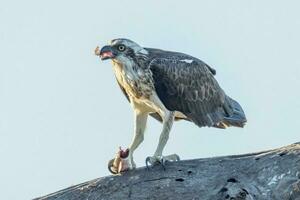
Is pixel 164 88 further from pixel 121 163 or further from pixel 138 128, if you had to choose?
pixel 121 163

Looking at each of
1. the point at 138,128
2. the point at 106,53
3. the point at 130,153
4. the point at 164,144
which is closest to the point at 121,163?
the point at 130,153

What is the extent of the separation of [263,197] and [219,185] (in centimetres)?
59

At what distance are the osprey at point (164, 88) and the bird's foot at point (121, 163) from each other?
308 mm

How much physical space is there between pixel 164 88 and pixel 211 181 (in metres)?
2.94

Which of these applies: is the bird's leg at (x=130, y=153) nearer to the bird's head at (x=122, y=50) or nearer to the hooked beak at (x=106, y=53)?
the bird's head at (x=122, y=50)

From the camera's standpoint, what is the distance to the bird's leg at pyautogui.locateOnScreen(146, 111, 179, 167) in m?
13.4

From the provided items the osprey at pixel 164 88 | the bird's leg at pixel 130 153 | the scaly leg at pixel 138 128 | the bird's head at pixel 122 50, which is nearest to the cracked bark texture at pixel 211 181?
the bird's leg at pixel 130 153

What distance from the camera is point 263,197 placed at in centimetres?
1189

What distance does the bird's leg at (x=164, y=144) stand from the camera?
1336 centimetres

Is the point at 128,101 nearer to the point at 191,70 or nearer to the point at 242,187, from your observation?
the point at 191,70

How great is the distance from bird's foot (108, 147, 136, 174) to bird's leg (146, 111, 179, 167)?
0.29 meters

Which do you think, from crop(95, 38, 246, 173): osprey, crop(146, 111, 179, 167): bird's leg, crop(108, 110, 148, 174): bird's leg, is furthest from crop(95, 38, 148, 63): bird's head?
crop(146, 111, 179, 167): bird's leg

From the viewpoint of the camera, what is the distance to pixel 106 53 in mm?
14602

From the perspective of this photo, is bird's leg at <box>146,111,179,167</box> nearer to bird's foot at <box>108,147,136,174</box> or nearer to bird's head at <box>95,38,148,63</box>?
bird's foot at <box>108,147,136,174</box>
